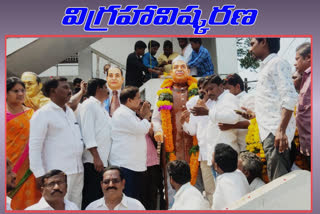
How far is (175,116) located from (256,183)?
1.91 meters

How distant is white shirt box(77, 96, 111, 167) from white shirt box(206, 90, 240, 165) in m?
1.24

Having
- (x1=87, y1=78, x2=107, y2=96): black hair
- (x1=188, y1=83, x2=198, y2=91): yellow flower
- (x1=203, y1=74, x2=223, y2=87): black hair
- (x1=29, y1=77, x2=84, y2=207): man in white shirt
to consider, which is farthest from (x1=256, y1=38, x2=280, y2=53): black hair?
(x1=29, y1=77, x2=84, y2=207): man in white shirt

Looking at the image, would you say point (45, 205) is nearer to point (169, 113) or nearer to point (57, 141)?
point (57, 141)

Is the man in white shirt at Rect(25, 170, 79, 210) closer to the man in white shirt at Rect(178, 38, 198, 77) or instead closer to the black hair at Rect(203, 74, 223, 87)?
the black hair at Rect(203, 74, 223, 87)

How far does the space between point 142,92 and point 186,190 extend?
3791 mm

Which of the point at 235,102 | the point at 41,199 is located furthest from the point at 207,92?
the point at 41,199

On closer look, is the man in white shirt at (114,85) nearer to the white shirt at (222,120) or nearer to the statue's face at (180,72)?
the statue's face at (180,72)

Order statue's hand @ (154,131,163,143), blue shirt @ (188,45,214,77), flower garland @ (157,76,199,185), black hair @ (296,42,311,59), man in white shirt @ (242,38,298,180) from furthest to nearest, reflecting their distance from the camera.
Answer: blue shirt @ (188,45,214,77) < flower garland @ (157,76,199,185) < statue's hand @ (154,131,163,143) < black hair @ (296,42,311,59) < man in white shirt @ (242,38,298,180)

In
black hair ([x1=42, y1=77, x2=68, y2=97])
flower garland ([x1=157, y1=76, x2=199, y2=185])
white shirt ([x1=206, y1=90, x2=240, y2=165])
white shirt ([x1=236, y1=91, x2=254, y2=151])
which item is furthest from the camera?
flower garland ([x1=157, y1=76, x2=199, y2=185])

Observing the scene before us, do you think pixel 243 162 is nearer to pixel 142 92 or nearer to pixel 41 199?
pixel 41 199

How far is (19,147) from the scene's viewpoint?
18.2 feet

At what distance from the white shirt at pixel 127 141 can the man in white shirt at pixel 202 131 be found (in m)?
0.79

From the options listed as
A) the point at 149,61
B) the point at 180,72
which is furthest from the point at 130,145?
the point at 149,61

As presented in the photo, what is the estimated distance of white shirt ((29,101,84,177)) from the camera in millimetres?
5320
